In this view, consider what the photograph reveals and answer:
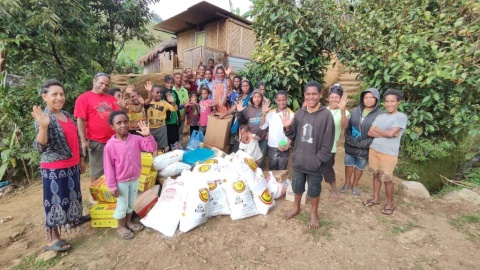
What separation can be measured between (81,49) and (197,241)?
15.8 feet

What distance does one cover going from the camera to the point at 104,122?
2867 mm

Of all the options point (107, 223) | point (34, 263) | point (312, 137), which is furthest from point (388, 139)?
point (34, 263)

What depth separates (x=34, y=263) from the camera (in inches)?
86.0

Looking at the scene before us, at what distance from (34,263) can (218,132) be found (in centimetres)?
273

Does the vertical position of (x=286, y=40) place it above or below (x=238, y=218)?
above

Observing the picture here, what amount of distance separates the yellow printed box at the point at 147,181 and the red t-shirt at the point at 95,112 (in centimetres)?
67

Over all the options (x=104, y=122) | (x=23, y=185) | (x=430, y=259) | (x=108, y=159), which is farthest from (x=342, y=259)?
(x=23, y=185)

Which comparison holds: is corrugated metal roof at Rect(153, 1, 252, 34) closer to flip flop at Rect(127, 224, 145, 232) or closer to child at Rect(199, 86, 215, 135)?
child at Rect(199, 86, 215, 135)

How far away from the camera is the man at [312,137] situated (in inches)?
94.7

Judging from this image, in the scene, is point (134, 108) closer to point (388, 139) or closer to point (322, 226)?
point (322, 226)

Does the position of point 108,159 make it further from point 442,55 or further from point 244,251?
point 442,55

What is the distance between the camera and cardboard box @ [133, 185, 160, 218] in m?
2.74

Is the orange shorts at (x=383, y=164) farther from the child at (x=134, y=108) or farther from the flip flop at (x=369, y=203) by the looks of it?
the child at (x=134, y=108)

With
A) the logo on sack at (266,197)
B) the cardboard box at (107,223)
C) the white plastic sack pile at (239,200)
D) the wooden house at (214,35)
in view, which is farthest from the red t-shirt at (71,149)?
the wooden house at (214,35)
